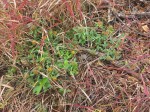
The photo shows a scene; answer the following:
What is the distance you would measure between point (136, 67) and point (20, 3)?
0.80 m

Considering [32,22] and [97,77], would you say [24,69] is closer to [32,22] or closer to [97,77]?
[32,22]

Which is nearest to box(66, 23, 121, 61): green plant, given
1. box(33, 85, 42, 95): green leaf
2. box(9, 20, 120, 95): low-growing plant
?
box(9, 20, 120, 95): low-growing plant

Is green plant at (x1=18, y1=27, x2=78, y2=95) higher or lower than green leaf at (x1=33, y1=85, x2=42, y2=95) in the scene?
higher

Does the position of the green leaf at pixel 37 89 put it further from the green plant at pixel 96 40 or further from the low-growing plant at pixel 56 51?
the green plant at pixel 96 40

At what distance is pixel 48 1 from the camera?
1.84 metres

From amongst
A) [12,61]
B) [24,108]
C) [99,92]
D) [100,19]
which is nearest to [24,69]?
[12,61]

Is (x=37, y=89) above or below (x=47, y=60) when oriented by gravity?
below

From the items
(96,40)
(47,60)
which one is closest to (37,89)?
(47,60)

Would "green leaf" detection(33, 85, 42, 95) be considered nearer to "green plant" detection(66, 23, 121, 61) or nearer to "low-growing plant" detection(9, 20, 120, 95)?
"low-growing plant" detection(9, 20, 120, 95)

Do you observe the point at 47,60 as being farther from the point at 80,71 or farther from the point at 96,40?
the point at 96,40

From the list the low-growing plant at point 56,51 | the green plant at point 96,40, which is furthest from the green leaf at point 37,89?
the green plant at point 96,40

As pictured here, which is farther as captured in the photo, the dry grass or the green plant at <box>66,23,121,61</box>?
the green plant at <box>66,23,121,61</box>

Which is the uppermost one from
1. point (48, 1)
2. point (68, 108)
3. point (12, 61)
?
point (48, 1)

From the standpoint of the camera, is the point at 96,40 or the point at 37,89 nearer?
the point at 37,89
